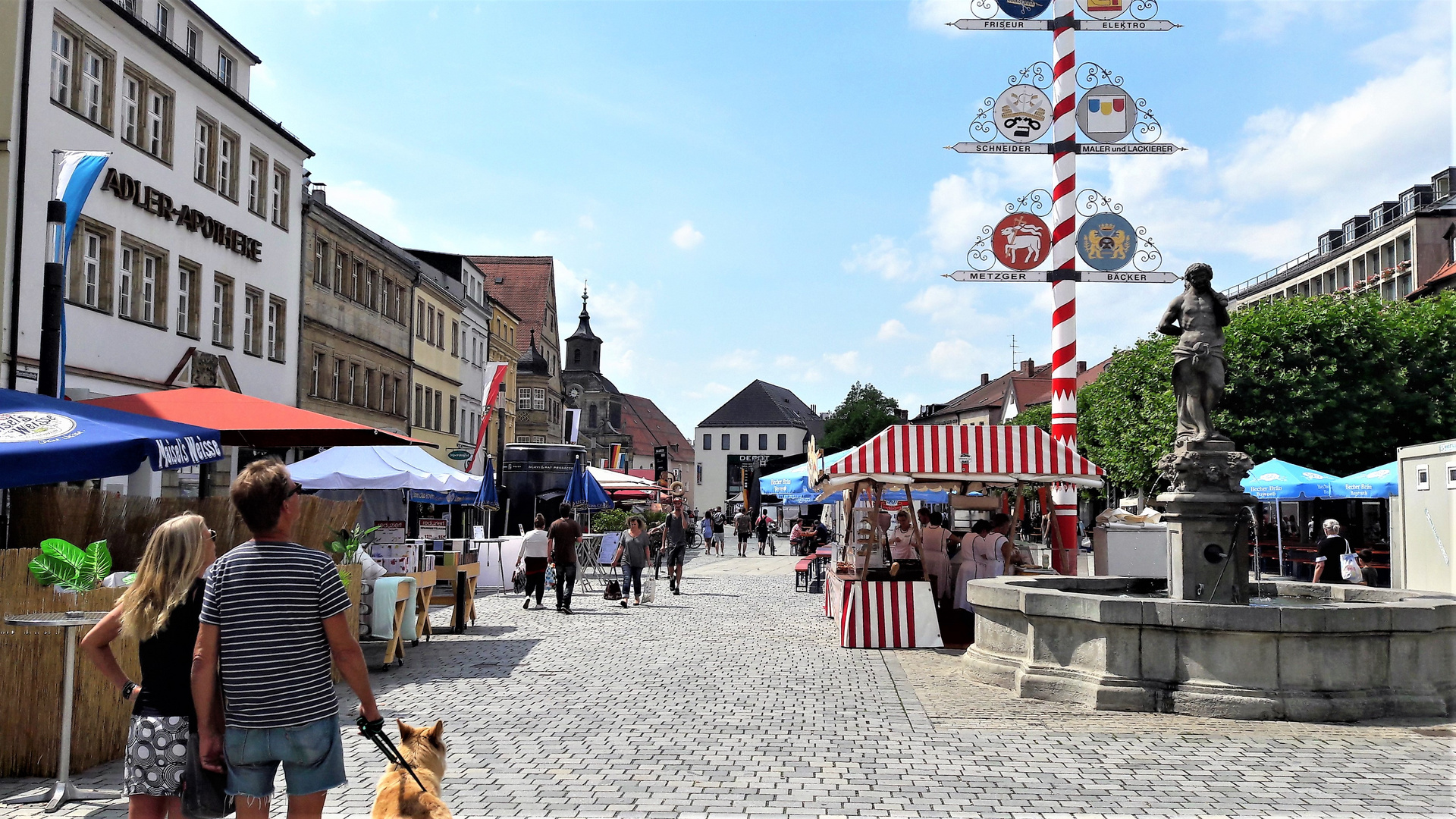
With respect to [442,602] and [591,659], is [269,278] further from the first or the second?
[591,659]

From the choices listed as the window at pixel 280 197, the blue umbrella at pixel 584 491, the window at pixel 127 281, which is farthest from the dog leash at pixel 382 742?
the window at pixel 280 197

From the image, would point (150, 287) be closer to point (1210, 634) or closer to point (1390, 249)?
point (1210, 634)

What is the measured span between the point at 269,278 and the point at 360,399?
29.1ft

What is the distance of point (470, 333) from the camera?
56.7m

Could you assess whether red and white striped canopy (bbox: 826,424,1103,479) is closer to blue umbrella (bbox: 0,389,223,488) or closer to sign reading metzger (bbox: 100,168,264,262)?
blue umbrella (bbox: 0,389,223,488)

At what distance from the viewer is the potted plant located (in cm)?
735

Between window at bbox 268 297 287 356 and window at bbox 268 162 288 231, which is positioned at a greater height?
window at bbox 268 162 288 231

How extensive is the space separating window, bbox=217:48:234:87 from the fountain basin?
27.4 meters

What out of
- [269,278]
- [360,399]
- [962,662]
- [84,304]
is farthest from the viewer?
[360,399]

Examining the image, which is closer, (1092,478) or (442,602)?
(1092,478)

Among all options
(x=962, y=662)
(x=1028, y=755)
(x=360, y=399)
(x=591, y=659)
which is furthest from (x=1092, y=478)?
(x=360, y=399)

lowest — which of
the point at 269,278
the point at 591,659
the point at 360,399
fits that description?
the point at 591,659

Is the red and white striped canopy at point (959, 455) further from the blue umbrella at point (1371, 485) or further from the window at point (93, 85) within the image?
the window at point (93, 85)

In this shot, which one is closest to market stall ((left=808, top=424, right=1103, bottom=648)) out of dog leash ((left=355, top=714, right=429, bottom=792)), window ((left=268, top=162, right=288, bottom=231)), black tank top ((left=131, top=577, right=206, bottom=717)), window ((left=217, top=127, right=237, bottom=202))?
dog leash ((left=355, top=714, right=429, bottom=792))
